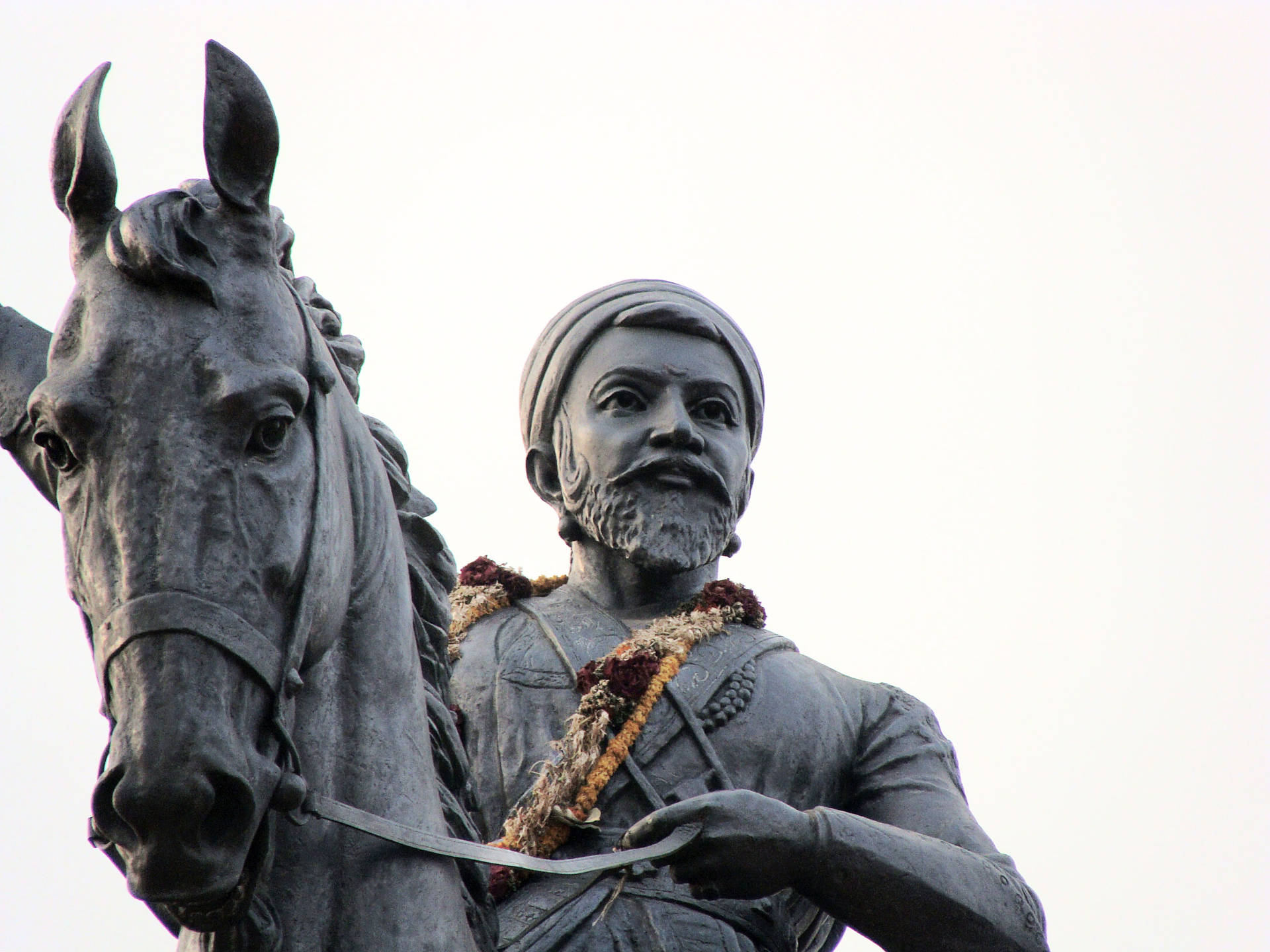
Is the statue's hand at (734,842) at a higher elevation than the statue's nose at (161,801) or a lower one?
higher

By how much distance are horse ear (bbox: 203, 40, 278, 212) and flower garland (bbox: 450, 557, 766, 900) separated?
243cm

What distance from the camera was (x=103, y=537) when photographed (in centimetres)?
385

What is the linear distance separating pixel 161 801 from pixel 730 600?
11.5ft

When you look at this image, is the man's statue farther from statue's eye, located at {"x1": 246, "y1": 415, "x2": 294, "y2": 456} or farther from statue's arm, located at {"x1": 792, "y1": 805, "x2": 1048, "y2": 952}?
statue's eye, located at {"x1": 246, "y1": 415, "x2": 294, "y2": 456}

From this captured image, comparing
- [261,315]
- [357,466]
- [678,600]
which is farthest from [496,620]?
[261,315]

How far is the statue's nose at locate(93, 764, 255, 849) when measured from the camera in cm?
365

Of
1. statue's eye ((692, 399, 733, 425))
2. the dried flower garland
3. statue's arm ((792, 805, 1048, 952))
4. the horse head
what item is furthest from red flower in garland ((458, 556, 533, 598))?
the horse head

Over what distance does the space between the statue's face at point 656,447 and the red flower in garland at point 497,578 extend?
1.03 feet

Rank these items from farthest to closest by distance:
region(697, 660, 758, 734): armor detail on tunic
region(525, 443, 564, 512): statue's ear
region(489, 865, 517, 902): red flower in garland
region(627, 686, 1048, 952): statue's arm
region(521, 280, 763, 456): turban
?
region(525, 443, 564, 512): statue's ear < region(521, 280, 763, 456): turban < region(697, 660, 758, 734): armor detail on tunic < region(489, 865, 517, 902): red flower in garland < region(627, 686, 1048, 952): statue's arm

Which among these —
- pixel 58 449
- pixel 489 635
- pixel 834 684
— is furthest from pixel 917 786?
pixel 58 449

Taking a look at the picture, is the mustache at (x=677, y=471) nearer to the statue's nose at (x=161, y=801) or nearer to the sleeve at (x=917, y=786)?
the sleeve at (x=917, y=786)

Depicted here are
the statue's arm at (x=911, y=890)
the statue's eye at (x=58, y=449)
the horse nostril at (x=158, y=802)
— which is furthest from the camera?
the statue's arm at (x=911, y=890)

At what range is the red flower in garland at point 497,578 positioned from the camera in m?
7.04

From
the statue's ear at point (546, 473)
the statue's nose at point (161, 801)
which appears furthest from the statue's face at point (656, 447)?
the statue's nose at point (161, 801)
